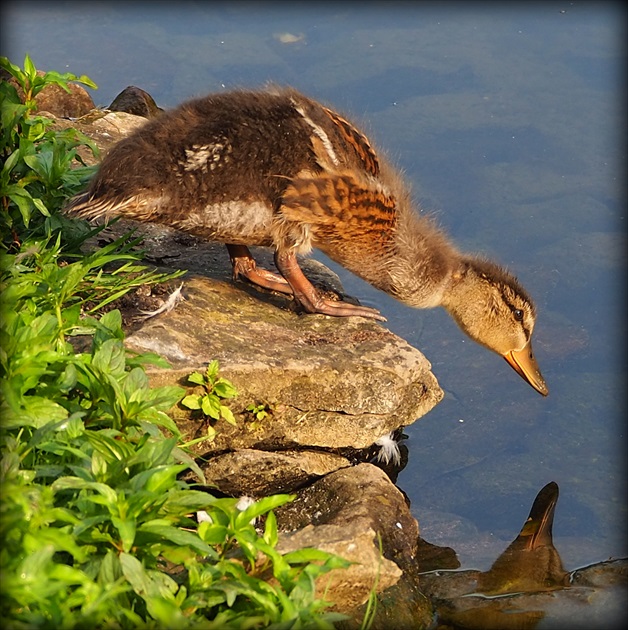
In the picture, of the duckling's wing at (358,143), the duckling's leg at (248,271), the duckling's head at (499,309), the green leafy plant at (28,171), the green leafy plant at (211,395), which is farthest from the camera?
the duckling's head at (499,309)

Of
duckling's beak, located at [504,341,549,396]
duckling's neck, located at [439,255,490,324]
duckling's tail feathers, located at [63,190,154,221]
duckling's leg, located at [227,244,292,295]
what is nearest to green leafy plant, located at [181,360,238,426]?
duckling's tail feathers, located at [63,190,154,221]

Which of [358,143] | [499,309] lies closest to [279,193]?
[358,143]

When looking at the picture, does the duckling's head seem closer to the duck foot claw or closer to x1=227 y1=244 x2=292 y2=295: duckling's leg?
the duck foot claw

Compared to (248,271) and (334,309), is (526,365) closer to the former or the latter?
(334,309)

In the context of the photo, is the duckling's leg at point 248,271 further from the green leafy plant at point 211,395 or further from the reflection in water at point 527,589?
the reflection in water at point 527,589

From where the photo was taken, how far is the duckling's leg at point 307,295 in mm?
5574

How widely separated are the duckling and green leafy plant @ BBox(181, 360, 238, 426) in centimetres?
95

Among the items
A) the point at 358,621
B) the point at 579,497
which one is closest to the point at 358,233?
the point at 579,497

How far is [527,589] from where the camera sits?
4.67m

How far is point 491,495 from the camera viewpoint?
5.41 meters

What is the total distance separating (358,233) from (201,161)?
3.17 ft

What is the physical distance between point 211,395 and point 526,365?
7.26ft

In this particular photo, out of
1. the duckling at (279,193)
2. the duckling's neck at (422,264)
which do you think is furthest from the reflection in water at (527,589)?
the duckling's neck at (422,264)

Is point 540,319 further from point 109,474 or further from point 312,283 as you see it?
point 109,474
